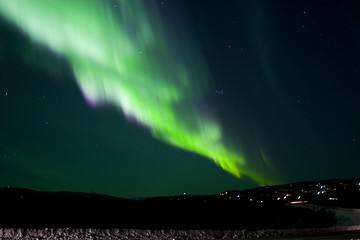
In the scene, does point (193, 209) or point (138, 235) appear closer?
point (138, 235)

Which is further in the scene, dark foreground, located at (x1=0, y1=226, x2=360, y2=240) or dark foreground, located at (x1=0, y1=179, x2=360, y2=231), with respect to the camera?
dark foreground, located at (x1=0, y1=179, x2=360, y2=231)

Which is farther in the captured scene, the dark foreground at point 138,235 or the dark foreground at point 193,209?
the dark foreground at point 193,209

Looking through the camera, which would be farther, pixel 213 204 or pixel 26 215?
pixel 213 204

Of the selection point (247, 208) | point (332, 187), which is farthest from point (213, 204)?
point (332, 187)

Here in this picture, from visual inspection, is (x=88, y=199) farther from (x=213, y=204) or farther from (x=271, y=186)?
(x=271, y=186)

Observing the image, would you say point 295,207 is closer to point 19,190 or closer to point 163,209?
point 163,209

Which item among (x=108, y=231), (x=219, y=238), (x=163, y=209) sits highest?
(x=163, y=209)

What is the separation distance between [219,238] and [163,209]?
5.74m

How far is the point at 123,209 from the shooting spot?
9781 millimetres

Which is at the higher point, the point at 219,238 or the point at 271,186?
the point at 271,186

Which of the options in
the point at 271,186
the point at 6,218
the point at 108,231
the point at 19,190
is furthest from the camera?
the point at 271,186

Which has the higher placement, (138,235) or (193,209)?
(193,209)

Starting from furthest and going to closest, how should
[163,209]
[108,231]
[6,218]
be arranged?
[163,209], [6,218], [108,231]

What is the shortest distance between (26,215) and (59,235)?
3.73 metres
